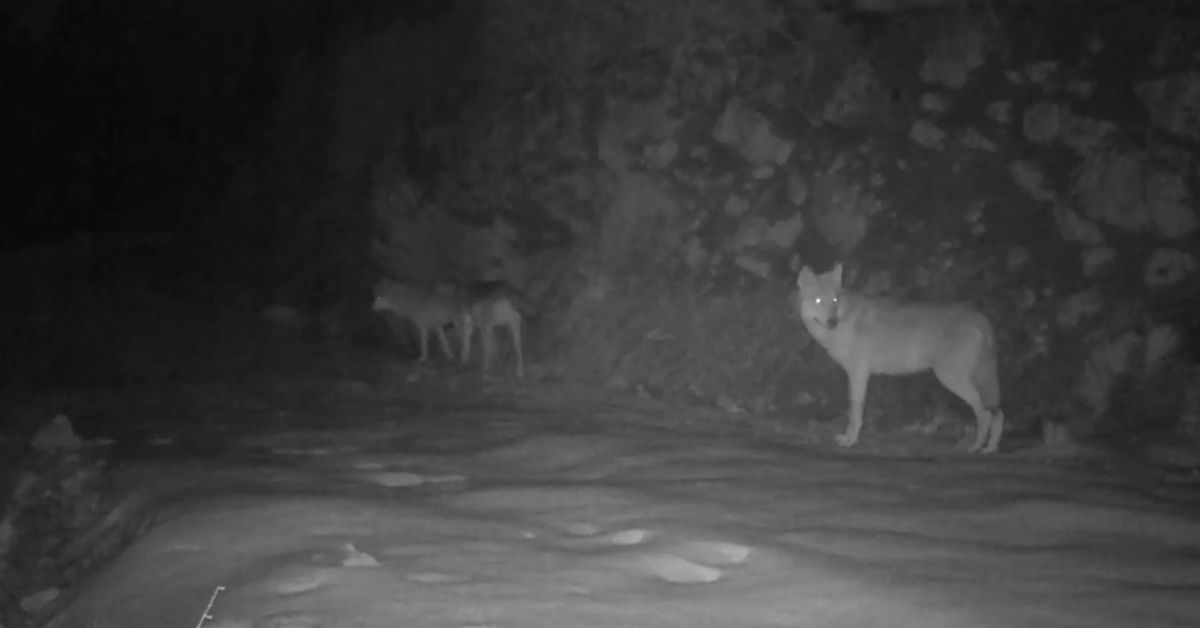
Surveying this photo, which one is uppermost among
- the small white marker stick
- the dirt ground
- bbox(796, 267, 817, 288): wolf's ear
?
bbox(796, 267, 817, 288): wolf's ear

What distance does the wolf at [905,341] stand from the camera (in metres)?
9.73

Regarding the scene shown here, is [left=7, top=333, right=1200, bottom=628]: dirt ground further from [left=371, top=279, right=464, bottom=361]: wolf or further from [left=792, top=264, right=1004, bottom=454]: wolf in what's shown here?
[left=371, top=279, right=464, bottom=361]: wolf

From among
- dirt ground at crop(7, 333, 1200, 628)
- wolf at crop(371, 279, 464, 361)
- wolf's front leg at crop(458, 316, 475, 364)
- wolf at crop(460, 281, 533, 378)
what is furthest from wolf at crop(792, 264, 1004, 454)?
wolf at crop(371, 279, 464, 361)

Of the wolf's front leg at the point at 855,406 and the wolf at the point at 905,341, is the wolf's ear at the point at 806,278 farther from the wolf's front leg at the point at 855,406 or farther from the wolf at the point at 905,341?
the wolf's front leg at the point at 855,406

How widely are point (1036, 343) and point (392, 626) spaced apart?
814 cm

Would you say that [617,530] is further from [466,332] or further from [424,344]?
[424,344]

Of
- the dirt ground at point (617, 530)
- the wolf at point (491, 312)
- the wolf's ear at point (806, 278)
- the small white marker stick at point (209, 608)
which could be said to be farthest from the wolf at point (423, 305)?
the small white marker stick at point (209, 608)

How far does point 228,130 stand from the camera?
71.5 feet

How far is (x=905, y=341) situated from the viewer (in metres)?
10.0

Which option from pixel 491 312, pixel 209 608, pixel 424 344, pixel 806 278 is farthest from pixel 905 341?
pixel 424 344

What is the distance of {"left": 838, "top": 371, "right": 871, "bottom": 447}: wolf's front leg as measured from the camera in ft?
33.1

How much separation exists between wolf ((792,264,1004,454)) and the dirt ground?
1.59 feet

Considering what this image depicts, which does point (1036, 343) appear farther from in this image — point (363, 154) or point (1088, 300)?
point (363, 154)

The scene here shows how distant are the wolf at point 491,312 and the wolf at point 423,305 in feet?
0.75
